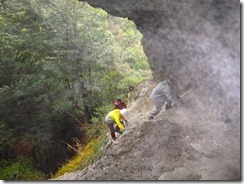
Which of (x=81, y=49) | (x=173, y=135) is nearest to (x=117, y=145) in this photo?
(x=173, y=135)

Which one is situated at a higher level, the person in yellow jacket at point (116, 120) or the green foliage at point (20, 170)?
the person in yellow jacket at point (116, 120)

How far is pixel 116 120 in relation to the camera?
19.9ft

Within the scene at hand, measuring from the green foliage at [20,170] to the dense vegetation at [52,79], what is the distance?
2 centimetres

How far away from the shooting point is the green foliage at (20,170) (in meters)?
8.12

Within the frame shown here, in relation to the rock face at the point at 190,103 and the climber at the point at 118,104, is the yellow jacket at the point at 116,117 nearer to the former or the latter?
the climber at the point at 118,104

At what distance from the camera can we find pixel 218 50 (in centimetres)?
527

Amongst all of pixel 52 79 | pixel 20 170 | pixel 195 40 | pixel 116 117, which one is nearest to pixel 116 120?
pixel 116 117

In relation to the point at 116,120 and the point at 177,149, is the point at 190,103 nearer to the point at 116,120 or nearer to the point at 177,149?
the point at 177,149

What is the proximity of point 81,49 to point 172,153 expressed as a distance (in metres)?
4.18

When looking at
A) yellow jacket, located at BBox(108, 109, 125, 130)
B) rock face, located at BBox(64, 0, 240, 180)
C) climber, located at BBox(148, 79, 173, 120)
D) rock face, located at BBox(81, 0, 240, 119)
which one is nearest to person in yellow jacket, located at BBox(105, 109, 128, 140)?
yellow jacket, located at BBox(108, 109, 125, 130)

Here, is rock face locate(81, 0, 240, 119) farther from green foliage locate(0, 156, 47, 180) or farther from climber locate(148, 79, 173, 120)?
green foliage locate(0, 156, 47, 180)

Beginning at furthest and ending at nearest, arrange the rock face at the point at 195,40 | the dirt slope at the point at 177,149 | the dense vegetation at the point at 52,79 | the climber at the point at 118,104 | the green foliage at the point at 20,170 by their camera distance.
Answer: the dense vegetation at the point at 52,79
the green foliage at the point at 20,170
the climber at the point at 118,104
the rock face at the point at 195,40
the dirt slope at the point at 177,149

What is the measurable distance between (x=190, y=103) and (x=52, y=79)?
415cm

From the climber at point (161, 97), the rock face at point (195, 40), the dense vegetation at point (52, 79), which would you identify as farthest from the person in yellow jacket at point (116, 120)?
the dense vegetation at point (52, 79)
